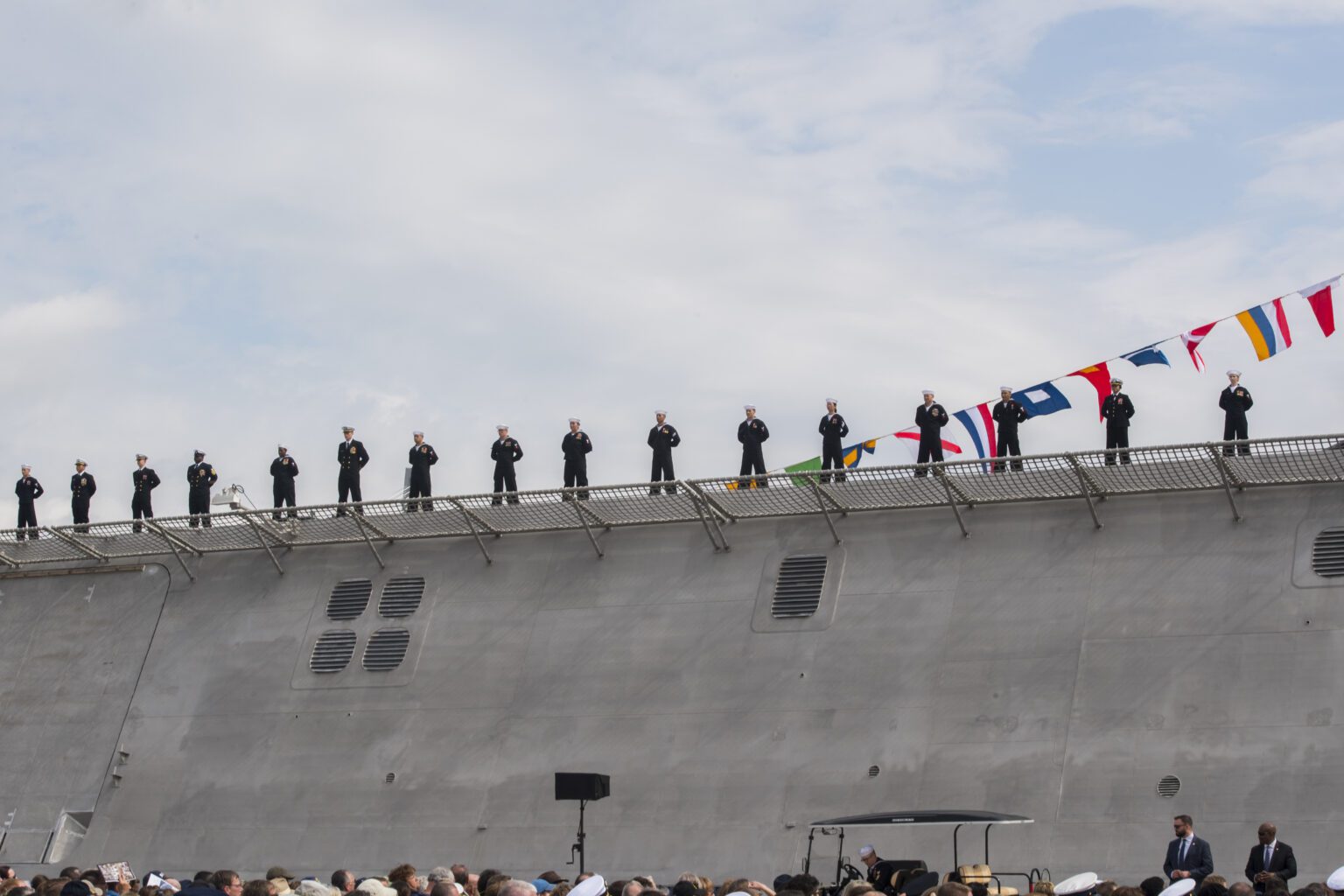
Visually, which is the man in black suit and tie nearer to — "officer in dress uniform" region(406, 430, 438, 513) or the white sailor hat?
the white sailor hat

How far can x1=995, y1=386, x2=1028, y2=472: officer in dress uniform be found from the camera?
29.9m

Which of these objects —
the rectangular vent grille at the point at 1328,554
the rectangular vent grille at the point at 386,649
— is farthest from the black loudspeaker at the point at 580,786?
the rectangular vent grille at the point at 1328,554

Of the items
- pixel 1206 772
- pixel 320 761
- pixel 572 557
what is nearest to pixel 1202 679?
pixel 1206 772

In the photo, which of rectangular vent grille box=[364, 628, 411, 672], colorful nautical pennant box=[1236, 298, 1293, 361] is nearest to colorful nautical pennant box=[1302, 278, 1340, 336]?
colorful nautical pennant box=[1236, 298, 1293, 361]

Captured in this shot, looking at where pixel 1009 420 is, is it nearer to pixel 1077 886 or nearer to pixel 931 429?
pixel 931 429

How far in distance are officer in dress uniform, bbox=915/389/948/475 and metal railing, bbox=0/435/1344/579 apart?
1812 mm

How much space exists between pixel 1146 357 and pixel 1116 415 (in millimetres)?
1096

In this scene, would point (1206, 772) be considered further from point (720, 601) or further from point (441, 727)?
point (441, 727)

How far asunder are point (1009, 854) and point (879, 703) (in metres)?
3.36

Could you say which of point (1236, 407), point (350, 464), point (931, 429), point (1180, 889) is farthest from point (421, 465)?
point (1180, 889)

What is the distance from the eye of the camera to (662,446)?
107ft

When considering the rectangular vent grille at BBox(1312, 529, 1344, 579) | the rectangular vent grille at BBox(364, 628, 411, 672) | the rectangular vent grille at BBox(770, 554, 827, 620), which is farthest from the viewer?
the rectangular vent grille at BBox(364, 628, 411, 672)

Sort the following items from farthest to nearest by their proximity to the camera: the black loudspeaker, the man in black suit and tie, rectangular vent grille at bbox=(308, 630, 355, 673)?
rectangular vent grille at bbox=(308, 630, 355, 673)
the black loudspeaker
the man in black suit and tie

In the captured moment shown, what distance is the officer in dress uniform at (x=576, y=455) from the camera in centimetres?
3284
